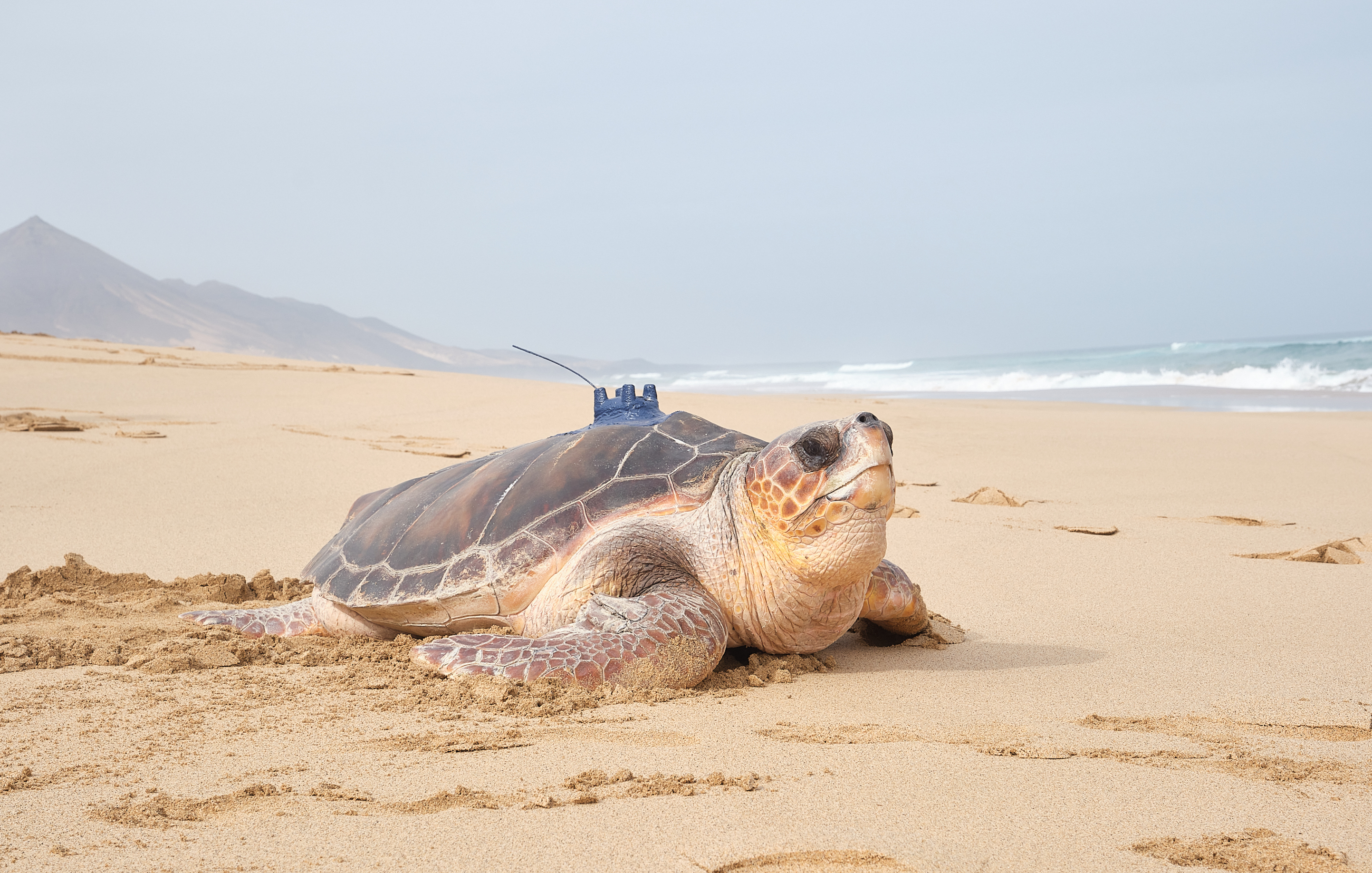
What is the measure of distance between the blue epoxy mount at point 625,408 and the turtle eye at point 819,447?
1443 mm

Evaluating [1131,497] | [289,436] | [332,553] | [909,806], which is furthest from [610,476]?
[289,436]

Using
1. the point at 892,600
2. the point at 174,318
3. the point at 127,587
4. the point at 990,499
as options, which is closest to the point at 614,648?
the point at 892,600

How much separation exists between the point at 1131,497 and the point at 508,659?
5.32 meters

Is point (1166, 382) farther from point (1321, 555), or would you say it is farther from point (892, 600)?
point (892, 600)

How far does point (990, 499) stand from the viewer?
6016 millimetres

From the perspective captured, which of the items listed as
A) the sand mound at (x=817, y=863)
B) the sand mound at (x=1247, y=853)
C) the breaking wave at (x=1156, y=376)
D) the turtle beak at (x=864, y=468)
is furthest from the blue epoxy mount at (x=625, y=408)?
the breaking wave at (x=1156, y=376)

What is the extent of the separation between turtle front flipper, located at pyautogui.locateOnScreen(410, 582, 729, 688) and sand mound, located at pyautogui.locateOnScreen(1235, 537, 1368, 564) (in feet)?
10.8

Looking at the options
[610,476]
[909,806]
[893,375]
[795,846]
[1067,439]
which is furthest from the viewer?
[893,375]

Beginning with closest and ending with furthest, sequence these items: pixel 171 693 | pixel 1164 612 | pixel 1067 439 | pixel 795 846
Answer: pixel 795 846, pixel 171 693, pixel 1164 612, pixel 1067 439

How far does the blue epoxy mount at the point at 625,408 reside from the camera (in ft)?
12.8

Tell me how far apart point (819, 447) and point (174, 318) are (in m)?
93.3

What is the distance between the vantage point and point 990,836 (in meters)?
1.44

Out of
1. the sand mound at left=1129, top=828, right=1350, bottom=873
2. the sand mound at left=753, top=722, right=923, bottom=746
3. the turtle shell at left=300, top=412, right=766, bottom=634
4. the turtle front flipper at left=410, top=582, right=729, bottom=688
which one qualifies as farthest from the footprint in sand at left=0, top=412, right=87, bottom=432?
the sand mound at left=1129, top=828, right=1350, bottom=873

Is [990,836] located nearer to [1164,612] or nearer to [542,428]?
[1164,612]
